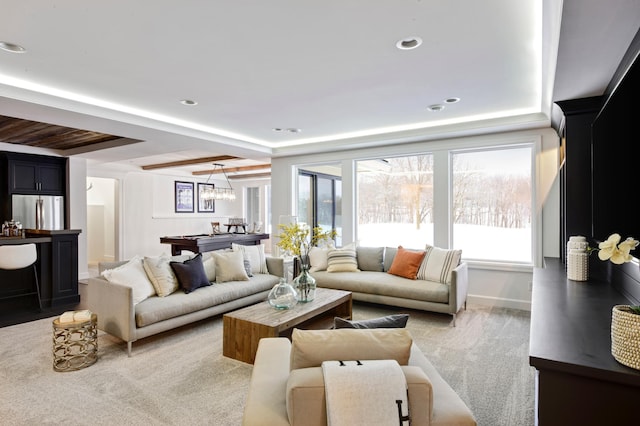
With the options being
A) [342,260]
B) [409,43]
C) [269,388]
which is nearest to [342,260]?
[342,260]

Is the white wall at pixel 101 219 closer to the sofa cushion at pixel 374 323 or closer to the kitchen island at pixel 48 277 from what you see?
the kitchen island at pixel 48 277

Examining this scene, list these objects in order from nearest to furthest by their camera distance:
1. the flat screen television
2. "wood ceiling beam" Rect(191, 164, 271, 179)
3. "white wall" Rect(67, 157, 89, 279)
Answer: the flat screen television, "white wall" Rect(67, 157, 89, 279), "wood ceiling beam" Rect(191, 164, 271, 179)

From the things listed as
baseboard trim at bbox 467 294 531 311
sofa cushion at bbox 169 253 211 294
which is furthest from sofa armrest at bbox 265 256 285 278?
baseboard trim at bbox 467 294 531 311

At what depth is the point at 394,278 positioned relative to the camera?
15.4ft

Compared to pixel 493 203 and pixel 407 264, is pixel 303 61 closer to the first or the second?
pixel 407 264

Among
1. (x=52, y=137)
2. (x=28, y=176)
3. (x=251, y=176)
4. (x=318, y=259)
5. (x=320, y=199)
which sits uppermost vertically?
(x=52, y=137)

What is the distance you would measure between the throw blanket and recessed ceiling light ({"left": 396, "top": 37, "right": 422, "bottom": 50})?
2182 mm

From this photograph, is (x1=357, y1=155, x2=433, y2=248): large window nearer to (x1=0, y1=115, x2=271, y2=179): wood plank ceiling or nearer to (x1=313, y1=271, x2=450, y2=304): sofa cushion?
(x1=313, y1=271, x2=450, y2=304): sofa cushion

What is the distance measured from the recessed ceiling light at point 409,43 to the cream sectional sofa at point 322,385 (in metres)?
2.01

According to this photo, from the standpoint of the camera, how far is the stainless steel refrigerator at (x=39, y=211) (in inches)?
248

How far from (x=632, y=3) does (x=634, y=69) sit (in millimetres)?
352

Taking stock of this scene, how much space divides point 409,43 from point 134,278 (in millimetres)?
3242

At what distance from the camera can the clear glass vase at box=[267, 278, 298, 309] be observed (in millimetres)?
3367

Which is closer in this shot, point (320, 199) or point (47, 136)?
point (47, 136)
